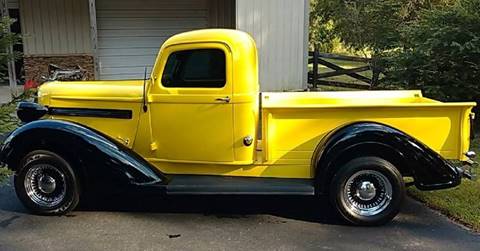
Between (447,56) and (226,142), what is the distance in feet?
17.9

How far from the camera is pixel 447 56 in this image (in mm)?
8219

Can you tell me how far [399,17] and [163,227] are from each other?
9.93 meters

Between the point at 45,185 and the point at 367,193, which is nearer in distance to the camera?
the point at 367,193

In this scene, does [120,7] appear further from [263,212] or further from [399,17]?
[263,212]

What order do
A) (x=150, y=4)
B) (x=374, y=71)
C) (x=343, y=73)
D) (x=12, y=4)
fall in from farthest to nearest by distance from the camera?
(x=150, y=4) < (x=343, y=73) < (x=12, y=4) < (x=374, y=71)

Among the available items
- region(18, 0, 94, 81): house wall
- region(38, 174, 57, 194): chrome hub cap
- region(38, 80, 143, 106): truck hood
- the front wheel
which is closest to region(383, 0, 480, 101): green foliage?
the front wheel

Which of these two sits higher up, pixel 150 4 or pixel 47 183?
pixel 150 4

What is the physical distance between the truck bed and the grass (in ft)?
2.09

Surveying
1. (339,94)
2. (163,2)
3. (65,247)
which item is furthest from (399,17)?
(65,247)

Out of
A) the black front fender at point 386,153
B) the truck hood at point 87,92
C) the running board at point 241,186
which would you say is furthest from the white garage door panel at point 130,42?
the black front fender at point 386,153

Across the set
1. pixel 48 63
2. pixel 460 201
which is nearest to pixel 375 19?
pixel 460 201

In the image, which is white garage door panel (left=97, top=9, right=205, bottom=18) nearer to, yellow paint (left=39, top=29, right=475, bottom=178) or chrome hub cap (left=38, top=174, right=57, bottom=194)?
yellow paint (left=39, top=29, right=475, bottom=178)

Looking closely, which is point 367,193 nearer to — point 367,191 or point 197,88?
point 367,191

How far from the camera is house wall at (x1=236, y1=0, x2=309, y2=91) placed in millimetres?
11219
